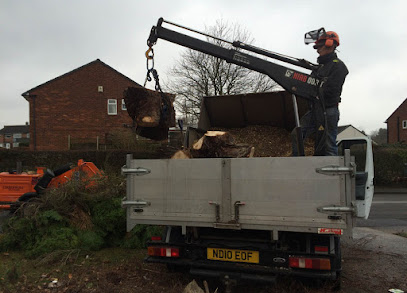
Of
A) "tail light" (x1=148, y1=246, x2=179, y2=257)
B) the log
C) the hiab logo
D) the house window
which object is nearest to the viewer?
"tail light" (x1=148, y1=246, x2=179, y2=257)

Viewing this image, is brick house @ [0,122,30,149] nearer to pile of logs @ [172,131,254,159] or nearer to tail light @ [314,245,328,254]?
pile of logs @ [172,131,254,159]

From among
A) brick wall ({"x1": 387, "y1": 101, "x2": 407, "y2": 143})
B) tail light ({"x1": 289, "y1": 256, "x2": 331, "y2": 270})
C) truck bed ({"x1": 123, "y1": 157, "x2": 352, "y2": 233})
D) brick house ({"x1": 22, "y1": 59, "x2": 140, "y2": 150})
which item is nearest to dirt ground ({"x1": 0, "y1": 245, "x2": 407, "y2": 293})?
tail light ({"x1": 289, "y1": 256, "x2": 331, "y2": 270})

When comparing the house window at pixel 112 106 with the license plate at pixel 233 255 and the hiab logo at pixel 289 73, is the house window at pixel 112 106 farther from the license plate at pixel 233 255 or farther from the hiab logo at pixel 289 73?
the license plate at pixel 233 255

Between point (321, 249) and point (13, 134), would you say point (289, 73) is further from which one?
point (13, 134)

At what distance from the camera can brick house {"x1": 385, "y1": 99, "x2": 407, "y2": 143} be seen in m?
37.3

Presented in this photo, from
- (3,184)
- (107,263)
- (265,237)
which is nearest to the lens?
(265,237)

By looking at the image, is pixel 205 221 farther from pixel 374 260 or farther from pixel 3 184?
pixel 3 184

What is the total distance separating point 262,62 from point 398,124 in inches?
1559

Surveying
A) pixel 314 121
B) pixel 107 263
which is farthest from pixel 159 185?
pixel 314 121

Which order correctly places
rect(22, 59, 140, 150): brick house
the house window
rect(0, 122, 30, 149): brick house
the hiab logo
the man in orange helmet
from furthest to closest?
1. rect(0, 122, 30, 149): brick house
2. the house window
3. rect(22, 59, 140, 150): brick house
4. the man in orange helmet
5. the hiab logo

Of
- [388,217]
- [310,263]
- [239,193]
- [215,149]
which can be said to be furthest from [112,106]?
[310,263]

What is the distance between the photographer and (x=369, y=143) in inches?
169

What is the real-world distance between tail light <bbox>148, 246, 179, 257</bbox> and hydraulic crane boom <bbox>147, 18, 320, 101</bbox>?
2.65 meters

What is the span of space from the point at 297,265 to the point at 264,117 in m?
3.74
